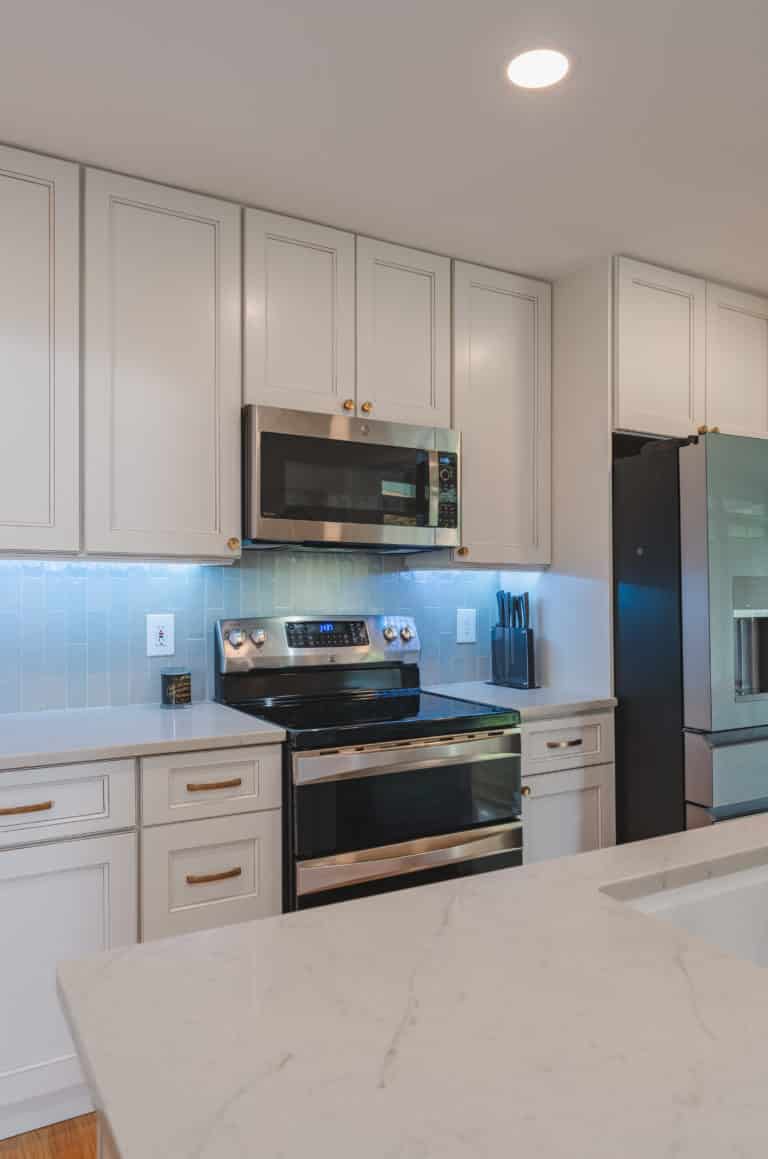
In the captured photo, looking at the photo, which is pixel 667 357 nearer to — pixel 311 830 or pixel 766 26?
pixel 766 26

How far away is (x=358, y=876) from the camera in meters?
2.16

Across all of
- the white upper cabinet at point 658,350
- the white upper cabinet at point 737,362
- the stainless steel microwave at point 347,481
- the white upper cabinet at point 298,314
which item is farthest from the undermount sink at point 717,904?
the white upper cabinet at point 737,362

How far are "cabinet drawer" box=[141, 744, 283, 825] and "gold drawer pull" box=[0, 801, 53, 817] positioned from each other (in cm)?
21

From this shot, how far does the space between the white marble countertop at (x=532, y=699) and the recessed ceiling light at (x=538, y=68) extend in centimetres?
164

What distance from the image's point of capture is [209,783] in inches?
80.3

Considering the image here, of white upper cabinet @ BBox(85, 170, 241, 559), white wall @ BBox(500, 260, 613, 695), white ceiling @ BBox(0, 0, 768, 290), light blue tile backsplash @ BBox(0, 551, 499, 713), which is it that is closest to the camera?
white ceiling @ BBox(0, 0, 768, 290)

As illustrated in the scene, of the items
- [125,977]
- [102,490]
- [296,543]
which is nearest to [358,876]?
[296,543]

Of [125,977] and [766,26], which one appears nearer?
[125,977]

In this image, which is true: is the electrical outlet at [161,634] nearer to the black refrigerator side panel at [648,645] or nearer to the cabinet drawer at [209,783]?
the cabinet drawer at [209,783]

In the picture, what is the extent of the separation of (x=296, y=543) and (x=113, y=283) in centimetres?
86

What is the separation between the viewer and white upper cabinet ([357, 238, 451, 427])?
2.66 metres

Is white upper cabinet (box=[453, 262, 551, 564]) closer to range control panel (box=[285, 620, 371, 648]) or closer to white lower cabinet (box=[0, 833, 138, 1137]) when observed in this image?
range control panel (box=[285, 620, 371, 648])

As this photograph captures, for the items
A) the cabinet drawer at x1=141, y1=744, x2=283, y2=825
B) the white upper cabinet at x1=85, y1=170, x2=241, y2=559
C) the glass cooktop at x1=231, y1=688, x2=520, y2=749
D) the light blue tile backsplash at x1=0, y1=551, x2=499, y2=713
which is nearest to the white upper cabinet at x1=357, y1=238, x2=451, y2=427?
the white upper cabinet at x1=85, y1=170, x2=241, y2=559

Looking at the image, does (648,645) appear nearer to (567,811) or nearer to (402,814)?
(567,811)
